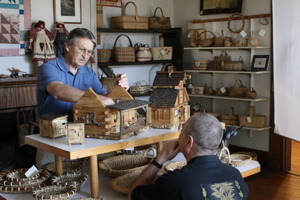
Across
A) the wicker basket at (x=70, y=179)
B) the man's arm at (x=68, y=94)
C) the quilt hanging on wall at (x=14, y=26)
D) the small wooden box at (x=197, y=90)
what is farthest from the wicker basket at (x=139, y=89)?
the wicker basket at (x=70, y=179)

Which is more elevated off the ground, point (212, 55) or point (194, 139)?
point (212, 55)

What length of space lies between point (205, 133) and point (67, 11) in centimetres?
373

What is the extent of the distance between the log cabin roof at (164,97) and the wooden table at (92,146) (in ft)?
0.81

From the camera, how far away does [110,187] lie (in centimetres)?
243

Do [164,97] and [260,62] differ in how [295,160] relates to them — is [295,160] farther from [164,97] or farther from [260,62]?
[164,97]

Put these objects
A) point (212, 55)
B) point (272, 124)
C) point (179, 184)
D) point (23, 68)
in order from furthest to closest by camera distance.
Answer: point (212, 55), point (272, 124), point (23, 68), point (179, 184)

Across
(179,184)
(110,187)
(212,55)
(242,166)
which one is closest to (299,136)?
(212,55)

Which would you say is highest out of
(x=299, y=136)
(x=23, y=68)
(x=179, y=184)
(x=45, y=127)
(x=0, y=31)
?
(x=0, y=31)

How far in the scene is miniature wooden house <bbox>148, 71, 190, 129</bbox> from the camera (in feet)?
8.73

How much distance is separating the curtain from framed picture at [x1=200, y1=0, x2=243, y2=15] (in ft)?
2.53

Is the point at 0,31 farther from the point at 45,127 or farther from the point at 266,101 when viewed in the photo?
the point at 266,101

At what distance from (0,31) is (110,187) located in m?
2.89

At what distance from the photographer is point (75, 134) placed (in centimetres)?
220

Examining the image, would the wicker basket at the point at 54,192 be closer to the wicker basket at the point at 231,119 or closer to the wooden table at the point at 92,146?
the wooden table at the point at 92,146
